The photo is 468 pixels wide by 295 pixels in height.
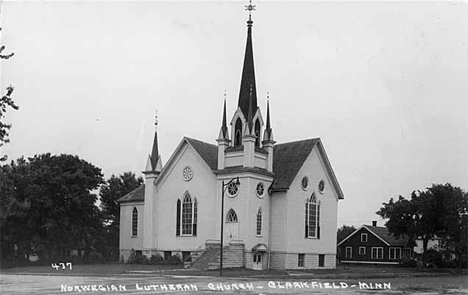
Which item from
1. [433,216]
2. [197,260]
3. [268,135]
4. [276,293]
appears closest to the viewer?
[276,293]

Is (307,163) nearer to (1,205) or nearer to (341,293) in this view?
(1,205)

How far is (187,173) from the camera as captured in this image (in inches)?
2140

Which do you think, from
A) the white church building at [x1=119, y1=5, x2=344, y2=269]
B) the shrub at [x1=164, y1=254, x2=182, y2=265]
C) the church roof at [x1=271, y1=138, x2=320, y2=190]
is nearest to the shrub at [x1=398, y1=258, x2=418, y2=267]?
the white church building at [x1=119, y1=5, x2=344, y2=269]

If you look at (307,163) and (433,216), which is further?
(433,216)

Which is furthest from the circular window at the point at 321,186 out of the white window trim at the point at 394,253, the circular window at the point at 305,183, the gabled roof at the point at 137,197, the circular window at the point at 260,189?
the white window trim at the point at 394,253

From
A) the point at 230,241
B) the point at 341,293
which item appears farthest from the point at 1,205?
the point at 341,293

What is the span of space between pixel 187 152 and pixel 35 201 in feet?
43.0

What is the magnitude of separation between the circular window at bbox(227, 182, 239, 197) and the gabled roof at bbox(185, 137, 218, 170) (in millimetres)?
2521

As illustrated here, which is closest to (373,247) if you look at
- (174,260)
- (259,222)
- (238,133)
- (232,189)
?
(259,222)

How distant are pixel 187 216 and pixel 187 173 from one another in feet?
11.2

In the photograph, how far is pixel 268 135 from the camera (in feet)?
169

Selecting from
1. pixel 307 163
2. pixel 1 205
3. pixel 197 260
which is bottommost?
pixel 197 260

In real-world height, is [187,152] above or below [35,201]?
above

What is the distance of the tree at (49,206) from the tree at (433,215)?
92.5ft
